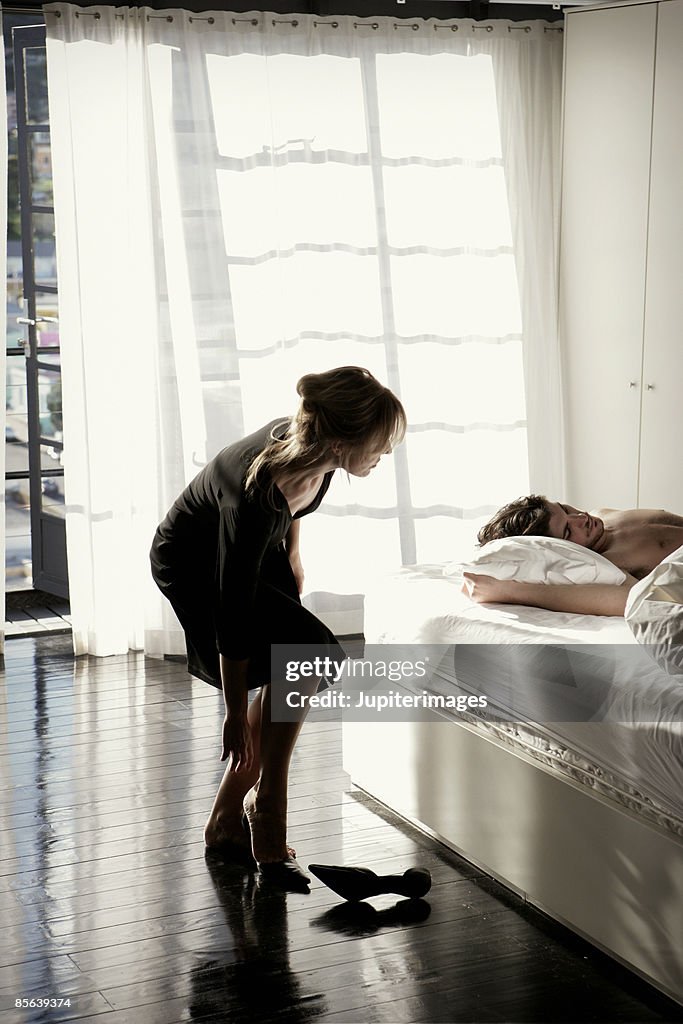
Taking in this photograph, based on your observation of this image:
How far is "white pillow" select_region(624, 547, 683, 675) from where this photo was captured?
210 centimetres

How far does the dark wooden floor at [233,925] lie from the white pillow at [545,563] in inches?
25.9

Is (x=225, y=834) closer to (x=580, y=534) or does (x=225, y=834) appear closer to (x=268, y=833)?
(x=268, y=833)

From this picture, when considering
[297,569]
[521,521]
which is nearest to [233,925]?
[297,569]

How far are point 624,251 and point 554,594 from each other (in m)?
2.24

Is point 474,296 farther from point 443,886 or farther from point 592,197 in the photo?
point 443,886

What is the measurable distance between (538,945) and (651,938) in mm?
299

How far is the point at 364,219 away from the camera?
4566 millimetres

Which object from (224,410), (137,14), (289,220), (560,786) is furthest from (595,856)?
(137,14)

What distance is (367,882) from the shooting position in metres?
2.46

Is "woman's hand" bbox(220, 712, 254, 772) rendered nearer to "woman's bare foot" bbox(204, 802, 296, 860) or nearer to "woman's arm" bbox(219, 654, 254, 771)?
"woman's arm" bbox(219, 654, 254, 771)

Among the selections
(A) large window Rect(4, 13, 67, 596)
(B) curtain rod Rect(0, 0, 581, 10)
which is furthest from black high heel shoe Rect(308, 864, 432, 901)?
(B) curtain rod Rect(0, 0, 581, 10)

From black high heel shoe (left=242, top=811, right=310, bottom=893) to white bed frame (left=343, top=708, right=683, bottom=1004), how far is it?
328 millimetres

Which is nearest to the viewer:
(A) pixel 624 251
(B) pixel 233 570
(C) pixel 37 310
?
(B) pixel 233 570

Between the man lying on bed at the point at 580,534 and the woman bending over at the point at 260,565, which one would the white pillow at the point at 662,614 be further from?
the woman bending over at the point at 260,565
